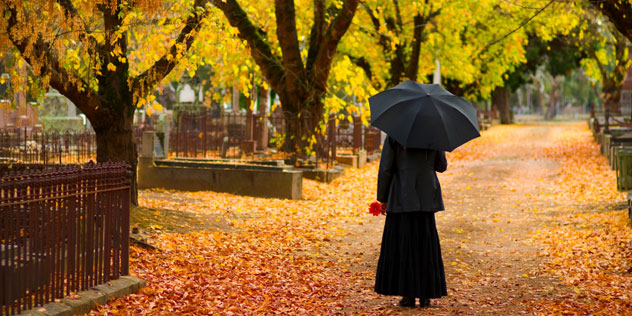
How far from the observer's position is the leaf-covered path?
793 cm

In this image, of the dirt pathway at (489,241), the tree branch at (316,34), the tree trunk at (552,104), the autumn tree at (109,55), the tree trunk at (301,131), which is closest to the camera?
the dirt pathway at (489,241)

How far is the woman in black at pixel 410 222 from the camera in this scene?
24.1 feet

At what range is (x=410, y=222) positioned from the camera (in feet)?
24.5

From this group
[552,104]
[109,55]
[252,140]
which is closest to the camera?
[109,55]

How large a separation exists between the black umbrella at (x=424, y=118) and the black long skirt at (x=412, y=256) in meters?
0.78

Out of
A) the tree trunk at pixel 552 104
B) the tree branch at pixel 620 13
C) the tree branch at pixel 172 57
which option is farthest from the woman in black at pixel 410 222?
the tree trunk at pixel 552 104

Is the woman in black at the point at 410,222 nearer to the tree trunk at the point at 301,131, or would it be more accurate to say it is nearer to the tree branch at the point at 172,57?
the tree branch at the point at 172,57

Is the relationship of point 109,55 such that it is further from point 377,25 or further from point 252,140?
point 377,25

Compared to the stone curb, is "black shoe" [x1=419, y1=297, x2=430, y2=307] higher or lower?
lower

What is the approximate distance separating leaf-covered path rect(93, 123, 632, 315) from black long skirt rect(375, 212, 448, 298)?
0.76 feet

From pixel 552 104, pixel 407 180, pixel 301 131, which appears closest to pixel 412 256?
pixel 407 180

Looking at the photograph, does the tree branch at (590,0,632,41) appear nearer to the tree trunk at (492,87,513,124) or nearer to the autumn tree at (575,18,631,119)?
the autumn tree at (575,18,631,119)

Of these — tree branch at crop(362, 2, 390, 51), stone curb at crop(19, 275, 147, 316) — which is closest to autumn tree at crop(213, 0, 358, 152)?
tree branch at crop(362, 2, 390, 51)

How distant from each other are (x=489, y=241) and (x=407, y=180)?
17.7 feet
